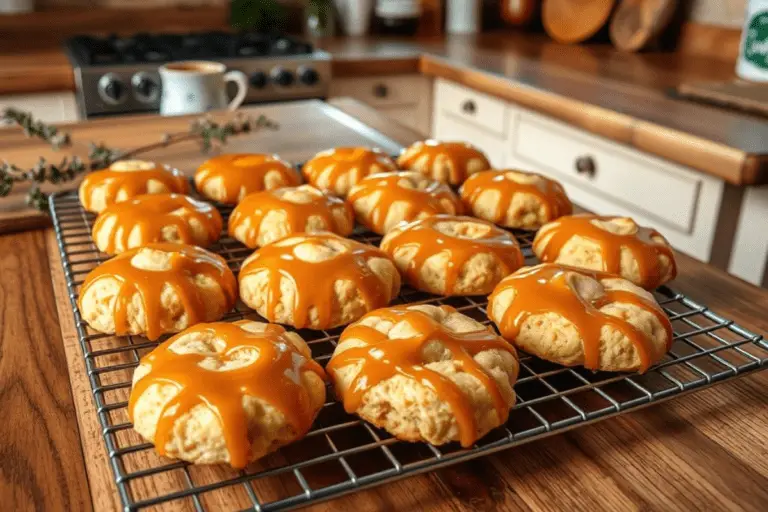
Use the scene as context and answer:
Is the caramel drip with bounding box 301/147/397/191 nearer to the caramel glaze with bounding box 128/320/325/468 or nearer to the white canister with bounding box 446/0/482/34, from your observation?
the caramel glaze with bounding box 128/320/325/468

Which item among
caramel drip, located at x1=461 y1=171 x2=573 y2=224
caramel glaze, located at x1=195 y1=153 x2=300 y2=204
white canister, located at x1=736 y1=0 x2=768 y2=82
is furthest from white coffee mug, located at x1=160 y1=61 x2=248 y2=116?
white canister, located at x1=736 y1=0 x2=768 y2=82

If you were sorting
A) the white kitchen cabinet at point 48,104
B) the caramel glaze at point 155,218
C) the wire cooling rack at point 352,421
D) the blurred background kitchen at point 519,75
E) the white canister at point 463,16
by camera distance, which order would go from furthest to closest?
1. the white canister at point 463,16
2. the white kitchen cabinet at point 48,104
3. the blurred background kitchen at point 519,75
4. the caramel glaze at point 155,218
5. the wire cooling rack at point 352,421

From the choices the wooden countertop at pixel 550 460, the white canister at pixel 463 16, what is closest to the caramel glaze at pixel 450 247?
the wooden countertop at pixel 550 460

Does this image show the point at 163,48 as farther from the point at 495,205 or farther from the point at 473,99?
the point at 495,205

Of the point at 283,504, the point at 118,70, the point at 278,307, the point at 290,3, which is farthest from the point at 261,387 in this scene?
the point at 290,3

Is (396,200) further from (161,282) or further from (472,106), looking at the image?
(472,106)

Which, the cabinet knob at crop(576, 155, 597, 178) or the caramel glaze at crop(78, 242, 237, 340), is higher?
the caramel glaze at crop(78, 242, 237, 340)

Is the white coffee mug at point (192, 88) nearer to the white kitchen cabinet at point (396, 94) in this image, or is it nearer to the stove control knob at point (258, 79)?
the stove control knob at point (258, 79)
